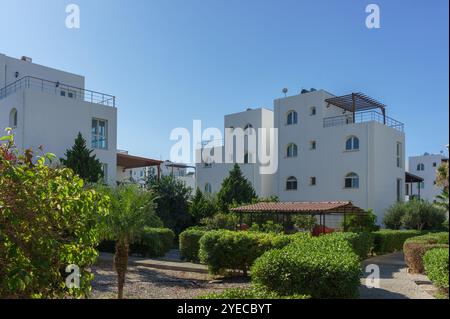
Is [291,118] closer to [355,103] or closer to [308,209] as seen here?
[355,103]

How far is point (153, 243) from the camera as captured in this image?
717 inches

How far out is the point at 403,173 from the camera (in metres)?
32.6

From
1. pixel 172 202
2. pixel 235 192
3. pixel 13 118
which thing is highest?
pixel 13 118

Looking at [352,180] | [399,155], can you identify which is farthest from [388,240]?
[399,155]

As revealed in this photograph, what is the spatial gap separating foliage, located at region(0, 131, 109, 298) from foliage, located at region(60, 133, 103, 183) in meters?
18.0

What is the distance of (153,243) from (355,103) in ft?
62.5

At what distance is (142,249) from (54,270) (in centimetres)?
1375

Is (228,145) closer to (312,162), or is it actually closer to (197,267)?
(312,162)

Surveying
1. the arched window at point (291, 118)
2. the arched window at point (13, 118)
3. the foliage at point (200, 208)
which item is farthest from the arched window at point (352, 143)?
the arched window at point (13, 118)

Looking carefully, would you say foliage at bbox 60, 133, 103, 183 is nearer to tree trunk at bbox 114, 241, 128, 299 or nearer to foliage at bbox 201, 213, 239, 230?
foliage at bbox 201, 213, 239, 230

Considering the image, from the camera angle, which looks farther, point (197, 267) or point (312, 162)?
point (312, 162)

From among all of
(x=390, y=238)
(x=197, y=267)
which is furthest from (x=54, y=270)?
(x=390, y=238)

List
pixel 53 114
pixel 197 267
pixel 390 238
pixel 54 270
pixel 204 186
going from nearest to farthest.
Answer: pixel 54 270, pixel 197 267, pixel 390 238, pixel 53 114, pixel 204 186

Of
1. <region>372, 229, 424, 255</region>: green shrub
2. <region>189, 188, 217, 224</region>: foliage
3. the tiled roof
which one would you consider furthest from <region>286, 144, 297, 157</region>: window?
the tiled roof
